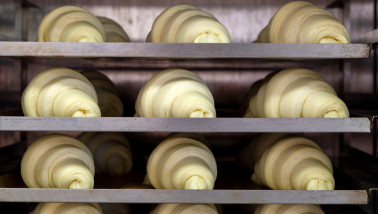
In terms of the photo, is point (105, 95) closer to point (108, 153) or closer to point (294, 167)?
point (108, 153)

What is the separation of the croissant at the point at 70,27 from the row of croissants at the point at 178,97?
14cm

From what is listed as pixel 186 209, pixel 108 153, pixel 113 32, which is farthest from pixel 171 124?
pixel 113 32

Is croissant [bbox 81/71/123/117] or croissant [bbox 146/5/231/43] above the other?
croissant [bbox 146/5/231/43]

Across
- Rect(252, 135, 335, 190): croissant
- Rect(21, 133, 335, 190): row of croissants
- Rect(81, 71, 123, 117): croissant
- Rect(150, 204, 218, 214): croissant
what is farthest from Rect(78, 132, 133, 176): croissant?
Rect(252, 135, 335, 190): croissant

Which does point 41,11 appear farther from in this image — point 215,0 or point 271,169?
point 271,169

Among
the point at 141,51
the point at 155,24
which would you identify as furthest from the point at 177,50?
the point at 155,24

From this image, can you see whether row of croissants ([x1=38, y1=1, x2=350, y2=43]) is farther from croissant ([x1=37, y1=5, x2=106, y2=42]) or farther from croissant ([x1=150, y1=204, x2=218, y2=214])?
croissant ([x1=150, y1=204, x2=218, y2=214])

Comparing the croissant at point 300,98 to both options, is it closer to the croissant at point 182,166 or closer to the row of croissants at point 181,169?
the row of croissants at point 181,169

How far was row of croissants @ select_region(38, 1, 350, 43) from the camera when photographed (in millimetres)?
1892

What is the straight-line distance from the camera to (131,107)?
105 inches

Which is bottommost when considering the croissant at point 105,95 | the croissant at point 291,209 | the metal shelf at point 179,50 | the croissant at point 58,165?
the croissant at point 291,209

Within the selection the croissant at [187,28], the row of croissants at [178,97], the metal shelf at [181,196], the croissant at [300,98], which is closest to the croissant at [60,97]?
the row of croissants at [178,97]

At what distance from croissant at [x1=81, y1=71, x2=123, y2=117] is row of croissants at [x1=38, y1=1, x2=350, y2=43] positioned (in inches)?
12.7

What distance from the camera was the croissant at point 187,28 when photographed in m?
1.90
